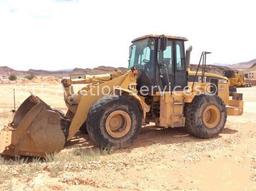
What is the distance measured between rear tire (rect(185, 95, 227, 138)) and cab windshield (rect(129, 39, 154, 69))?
163 cm

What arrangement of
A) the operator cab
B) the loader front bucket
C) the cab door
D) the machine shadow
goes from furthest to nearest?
the cab door → the operator cab → the machine shadow → the loader front bucket

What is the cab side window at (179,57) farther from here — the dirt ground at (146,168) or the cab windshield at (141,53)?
the dirt ground at (146,168)

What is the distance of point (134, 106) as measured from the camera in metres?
9.98

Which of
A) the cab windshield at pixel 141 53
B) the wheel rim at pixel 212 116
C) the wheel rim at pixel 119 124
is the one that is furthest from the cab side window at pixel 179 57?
the wheel rim at pixel 119 124

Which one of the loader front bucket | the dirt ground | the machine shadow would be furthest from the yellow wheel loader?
the dirt ground

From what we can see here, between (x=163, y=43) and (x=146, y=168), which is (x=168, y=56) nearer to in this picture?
(x=163, y=43)

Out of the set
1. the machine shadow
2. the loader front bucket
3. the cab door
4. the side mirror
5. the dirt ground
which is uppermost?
the side mirror

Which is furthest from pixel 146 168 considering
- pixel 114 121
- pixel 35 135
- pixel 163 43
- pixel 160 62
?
pixel 163 43

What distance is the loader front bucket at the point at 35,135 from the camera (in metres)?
8.85

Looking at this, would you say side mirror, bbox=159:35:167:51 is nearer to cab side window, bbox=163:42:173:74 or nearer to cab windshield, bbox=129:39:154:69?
cab windshield, bbox=129:39:154:69

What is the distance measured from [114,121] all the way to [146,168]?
2.12m

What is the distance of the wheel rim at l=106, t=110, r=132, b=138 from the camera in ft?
31.9

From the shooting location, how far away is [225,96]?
12469mm

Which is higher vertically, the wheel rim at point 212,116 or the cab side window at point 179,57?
the cab side window at point 179,57
